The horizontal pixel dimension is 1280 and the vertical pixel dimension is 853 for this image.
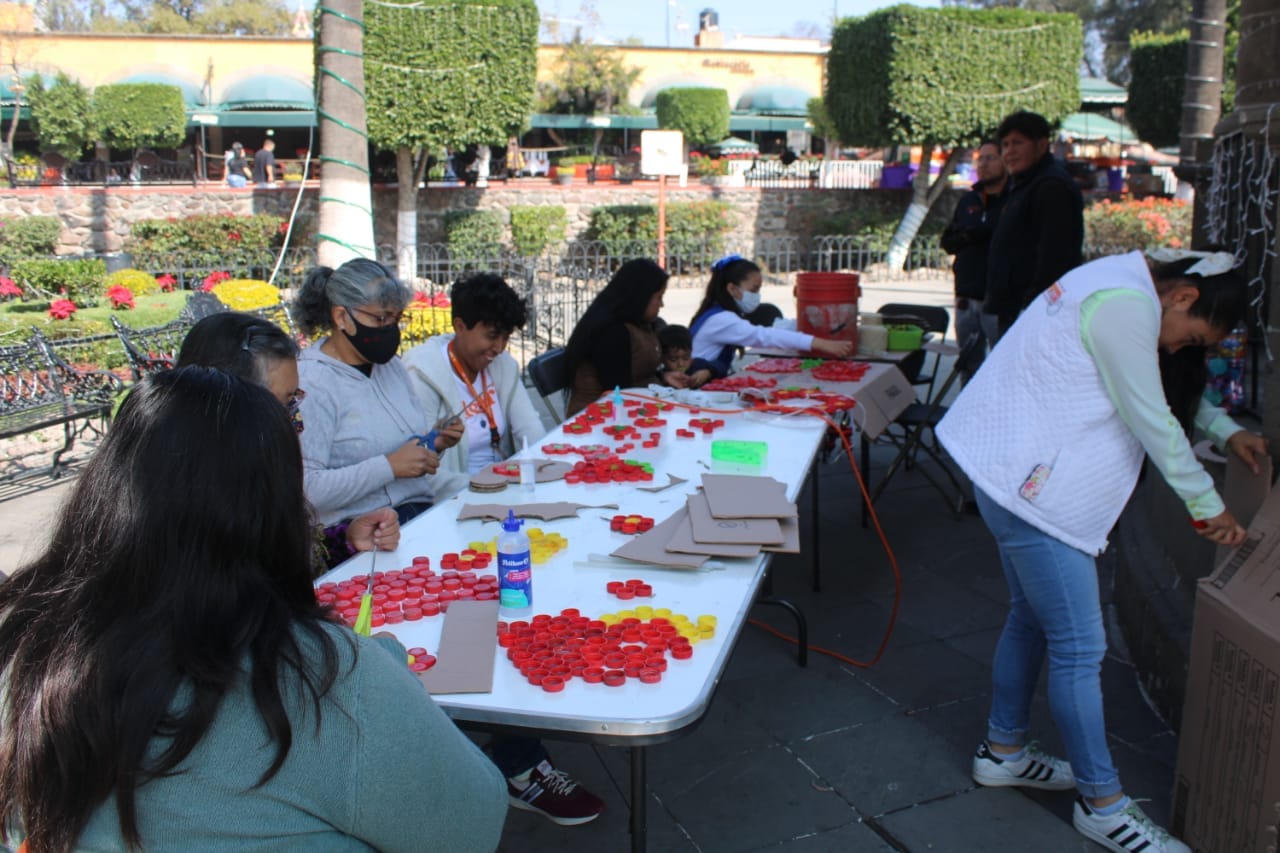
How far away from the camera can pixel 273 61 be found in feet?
87.6

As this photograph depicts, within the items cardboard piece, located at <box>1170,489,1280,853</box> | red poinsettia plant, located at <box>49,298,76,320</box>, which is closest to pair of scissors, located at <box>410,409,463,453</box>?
Answer: cardboard piece, located at <box>1170,489,1280,853</box>

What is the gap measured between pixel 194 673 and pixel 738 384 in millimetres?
3921

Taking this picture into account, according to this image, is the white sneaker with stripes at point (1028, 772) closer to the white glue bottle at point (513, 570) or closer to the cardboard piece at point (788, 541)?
the cardboard piece at point (788, 541)

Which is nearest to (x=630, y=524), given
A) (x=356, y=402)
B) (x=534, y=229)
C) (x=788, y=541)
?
(x=788, y=541)

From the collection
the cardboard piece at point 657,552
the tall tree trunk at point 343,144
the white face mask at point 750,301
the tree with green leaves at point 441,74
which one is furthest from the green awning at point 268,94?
the cardboard piece at point 657,552

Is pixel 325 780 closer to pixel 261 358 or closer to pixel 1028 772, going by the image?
pixel 261 358

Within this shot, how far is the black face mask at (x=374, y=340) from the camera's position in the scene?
10.7 ft

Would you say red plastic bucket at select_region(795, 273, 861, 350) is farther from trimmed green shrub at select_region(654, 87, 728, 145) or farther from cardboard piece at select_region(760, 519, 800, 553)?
trimmed green shrub at select_region(654, 87, 728, 145)

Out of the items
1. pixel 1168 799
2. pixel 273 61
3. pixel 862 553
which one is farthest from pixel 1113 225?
pixel 273 61

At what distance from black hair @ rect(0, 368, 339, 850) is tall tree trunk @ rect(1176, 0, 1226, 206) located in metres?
9.14

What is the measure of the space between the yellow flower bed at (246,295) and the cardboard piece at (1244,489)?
7.58 meters

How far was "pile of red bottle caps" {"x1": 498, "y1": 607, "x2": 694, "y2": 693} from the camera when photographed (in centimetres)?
194

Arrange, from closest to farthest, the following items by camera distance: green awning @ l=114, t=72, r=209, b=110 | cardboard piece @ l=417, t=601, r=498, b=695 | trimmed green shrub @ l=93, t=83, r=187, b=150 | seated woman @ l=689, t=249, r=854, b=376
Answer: cardboard piece @ l=417, t=601, r=498, b=695, seated woman @ l=689, t=249, r=854, b=376, trimmed green shrub @ l=93, t=83, r=187, b=150, green awning @ l=114, t=72, r=209, b=110

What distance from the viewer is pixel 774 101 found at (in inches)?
1193
